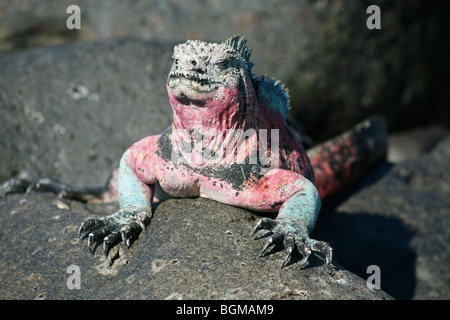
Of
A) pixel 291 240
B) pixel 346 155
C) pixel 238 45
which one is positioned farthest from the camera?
pixel 346 155

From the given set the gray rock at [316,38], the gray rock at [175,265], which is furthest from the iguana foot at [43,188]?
the gray rock at [316,38]

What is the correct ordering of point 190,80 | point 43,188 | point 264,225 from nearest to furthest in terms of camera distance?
point 190,80
point 264,225
point 43,188

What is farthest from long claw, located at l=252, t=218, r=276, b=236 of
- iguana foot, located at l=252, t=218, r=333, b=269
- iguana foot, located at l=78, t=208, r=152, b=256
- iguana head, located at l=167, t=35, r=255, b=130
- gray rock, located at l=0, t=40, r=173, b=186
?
gray rock, located at l=0, t=40, r=173, b=186

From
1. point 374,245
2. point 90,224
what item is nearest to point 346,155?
point 374,245

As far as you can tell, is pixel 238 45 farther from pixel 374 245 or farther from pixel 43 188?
pixel 374 245

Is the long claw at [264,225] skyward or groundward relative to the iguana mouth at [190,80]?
groundward

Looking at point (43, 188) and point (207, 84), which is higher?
point (207, 84)

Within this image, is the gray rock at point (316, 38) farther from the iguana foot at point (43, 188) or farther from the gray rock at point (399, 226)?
the iguana foot at point (43, 188)
